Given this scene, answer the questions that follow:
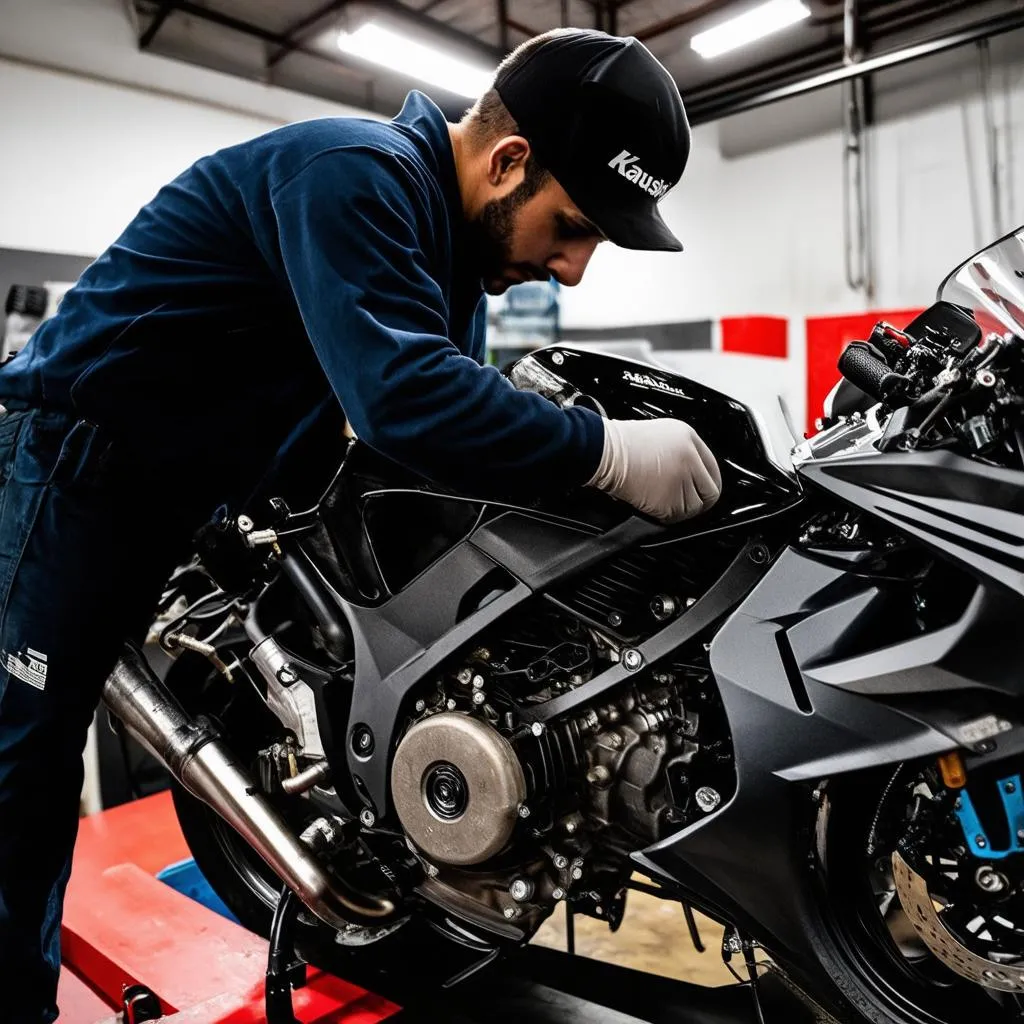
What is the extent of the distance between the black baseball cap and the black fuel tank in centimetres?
20

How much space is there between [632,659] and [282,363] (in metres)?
0.73

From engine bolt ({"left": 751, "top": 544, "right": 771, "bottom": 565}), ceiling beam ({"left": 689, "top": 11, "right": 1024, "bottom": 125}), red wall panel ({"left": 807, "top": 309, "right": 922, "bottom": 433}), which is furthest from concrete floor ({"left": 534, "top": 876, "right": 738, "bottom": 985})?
ceiling beam ({"left": 689, "top": 11, "right": 1024, "bottom": 125})

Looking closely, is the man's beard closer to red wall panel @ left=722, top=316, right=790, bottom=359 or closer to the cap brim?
the cap brim

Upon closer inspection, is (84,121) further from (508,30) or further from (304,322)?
(304,322)

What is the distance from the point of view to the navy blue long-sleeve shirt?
3.37 feet

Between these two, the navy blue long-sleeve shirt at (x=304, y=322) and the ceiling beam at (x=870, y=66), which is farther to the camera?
the ceiling beam at (x=870, y=66)

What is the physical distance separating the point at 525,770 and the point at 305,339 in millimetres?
740

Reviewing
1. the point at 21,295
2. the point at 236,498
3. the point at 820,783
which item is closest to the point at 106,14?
the point at 21,295

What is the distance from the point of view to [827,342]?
4.56 m

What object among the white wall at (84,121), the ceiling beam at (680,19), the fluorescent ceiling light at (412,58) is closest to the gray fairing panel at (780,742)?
the fluorescent ceiling light at (412,58)

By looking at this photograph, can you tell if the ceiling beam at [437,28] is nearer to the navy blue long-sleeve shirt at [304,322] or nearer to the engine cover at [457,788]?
the navy blue long-sleeve shirt at [304,322]

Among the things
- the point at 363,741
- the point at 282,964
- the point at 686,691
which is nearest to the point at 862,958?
the point at 686,691

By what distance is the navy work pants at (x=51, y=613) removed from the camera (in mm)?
1314

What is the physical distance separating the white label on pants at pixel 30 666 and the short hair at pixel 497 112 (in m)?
1.02
